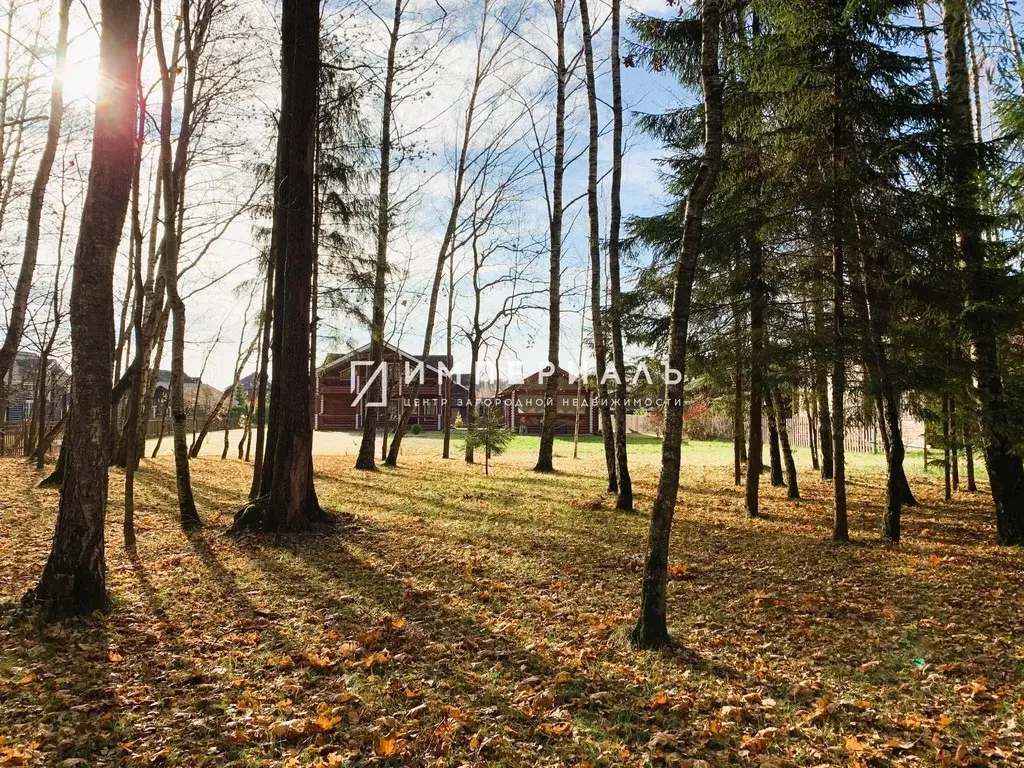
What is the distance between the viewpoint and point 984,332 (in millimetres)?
6961

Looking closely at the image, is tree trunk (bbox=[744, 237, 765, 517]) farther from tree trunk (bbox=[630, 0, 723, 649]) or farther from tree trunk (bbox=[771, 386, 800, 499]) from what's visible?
tree trunk (bbox=[630, 0, 723, 649])

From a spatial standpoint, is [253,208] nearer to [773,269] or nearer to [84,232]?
[84,232]

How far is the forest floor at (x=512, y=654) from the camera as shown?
296 cm

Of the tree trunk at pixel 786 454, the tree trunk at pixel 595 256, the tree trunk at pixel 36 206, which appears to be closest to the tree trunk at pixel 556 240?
the tree trunk at pixel 595 256

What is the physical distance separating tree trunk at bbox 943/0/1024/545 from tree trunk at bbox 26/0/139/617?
8.79m

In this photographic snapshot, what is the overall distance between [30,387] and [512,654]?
35.2m

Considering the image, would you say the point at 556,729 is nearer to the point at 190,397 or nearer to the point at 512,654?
the point at 512,654

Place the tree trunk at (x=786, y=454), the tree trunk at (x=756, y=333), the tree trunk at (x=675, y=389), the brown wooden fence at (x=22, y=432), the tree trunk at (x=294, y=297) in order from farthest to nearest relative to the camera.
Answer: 1. the brown wooden fence at (x=22, y=432)
2. the tree trunk at (x=786, y=454)
3. the tree trunk at (x=756, y=333)
4. the tree trunk at (x=294, y=297)
5. the tree trunk at (x=675, y=389)

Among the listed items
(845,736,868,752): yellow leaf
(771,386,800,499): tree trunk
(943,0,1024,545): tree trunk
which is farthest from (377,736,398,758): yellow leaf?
(771,386,800,499): tree trunk

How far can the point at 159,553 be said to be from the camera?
6.54 metres

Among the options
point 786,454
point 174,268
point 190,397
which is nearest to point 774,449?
point 786,454

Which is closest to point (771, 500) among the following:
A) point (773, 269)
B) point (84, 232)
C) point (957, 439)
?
point (957, 439)

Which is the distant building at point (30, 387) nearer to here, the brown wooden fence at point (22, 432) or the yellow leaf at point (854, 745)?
→ the brown wooden fence at point (22, 432)

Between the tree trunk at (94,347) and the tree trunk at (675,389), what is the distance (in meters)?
4.25
